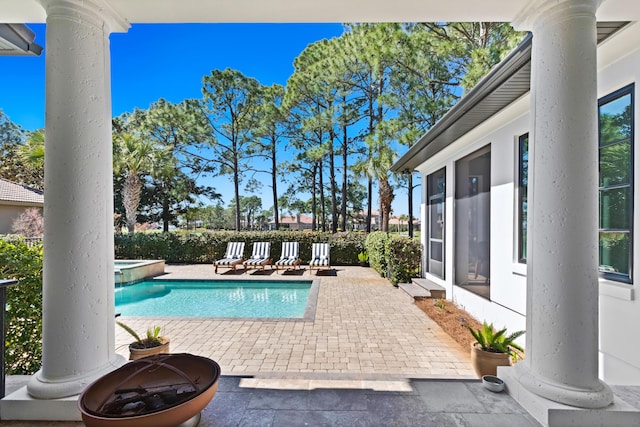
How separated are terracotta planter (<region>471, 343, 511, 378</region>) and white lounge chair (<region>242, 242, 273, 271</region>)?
915 cm

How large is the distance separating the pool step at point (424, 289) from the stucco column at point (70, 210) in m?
6.29

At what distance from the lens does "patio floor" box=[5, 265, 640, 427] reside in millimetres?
2230

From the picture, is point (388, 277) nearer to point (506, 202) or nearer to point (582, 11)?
point (506, 202)

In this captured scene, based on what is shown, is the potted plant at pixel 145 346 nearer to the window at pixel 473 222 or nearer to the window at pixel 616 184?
the window at pixel 616 184

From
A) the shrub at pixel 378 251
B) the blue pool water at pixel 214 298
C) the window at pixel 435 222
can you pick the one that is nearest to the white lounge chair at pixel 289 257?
the blue pool water at pixel 214 298

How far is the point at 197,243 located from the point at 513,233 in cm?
1230

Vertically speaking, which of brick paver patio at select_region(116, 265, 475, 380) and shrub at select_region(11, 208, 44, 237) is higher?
shrub at select_region(11, 208, 44, 237)

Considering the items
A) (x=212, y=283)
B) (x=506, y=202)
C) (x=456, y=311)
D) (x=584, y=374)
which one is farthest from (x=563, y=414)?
(x=212, y=283)

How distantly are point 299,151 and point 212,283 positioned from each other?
1246cm

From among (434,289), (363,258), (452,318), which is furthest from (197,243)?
(452,318)

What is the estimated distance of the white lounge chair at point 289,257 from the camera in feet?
38.7

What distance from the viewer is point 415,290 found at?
25.5 feet

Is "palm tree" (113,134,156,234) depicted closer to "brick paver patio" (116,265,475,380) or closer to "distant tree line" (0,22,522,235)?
"distant tree line" (0,22,522,235)

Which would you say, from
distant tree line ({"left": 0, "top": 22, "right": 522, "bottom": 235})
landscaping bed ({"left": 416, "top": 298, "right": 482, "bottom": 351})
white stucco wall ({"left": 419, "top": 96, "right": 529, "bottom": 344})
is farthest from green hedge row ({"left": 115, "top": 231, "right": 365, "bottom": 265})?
white stucco wall ({"left": 419, "top": 96, "right": 529, "bottom": 344})
